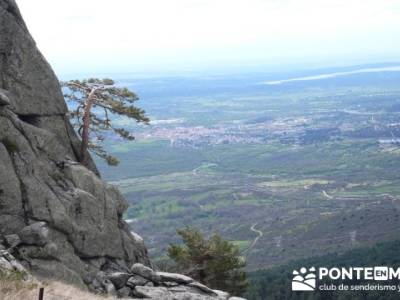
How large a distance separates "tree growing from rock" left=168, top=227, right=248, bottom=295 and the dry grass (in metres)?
17.9

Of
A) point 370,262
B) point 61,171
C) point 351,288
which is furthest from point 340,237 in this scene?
point 61,171

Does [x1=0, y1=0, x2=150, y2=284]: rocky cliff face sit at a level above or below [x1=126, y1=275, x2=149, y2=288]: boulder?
above

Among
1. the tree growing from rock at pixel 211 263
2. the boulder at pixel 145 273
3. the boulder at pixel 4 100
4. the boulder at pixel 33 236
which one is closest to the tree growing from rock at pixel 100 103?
the boulder at pixel 4 100

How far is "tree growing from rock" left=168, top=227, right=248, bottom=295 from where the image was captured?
39.2m

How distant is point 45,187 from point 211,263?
52.1ft

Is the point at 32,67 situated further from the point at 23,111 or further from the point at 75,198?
the point at 75,198

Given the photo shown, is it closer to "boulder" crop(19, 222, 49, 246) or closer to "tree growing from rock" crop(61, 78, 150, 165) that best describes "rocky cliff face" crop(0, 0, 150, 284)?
"boulder" crop(19, 222, 49, 246)

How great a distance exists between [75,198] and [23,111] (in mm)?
5119

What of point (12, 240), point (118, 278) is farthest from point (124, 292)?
point (12, 240)

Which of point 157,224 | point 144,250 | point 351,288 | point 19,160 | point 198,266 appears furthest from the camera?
point 157,224

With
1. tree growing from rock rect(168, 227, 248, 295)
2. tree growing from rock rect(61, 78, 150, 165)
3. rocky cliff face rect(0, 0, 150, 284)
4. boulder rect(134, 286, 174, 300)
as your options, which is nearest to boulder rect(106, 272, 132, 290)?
boulder rect(134, 286, 174, 300)

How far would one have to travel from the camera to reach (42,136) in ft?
93.7

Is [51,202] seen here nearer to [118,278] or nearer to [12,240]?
[12,240]

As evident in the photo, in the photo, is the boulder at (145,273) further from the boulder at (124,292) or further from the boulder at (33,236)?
the boulder at (33,236)
